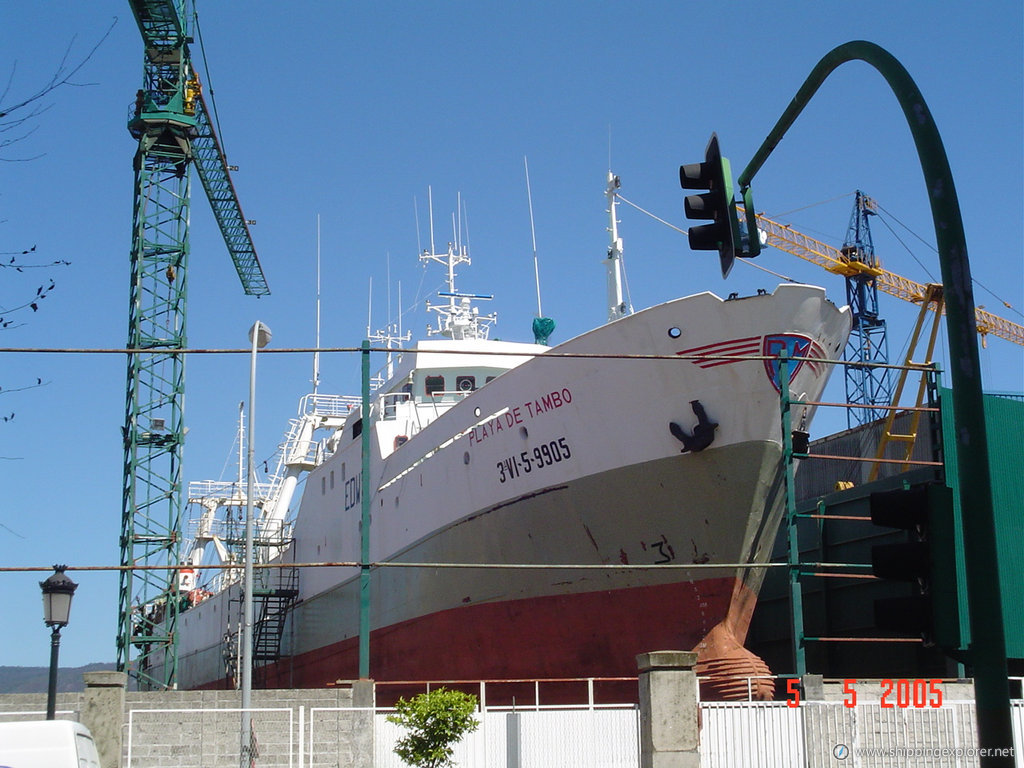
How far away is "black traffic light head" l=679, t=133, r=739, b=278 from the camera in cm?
844

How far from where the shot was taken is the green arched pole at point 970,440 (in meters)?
6.21

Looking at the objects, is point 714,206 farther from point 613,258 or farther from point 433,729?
point 613,258

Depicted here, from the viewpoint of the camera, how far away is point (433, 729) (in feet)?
42.5

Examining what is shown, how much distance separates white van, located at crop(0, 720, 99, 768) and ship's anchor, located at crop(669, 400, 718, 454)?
1332 centimetres

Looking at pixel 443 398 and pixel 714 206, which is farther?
pixel 443 398

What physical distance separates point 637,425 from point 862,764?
784cm

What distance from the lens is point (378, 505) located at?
1077 inches

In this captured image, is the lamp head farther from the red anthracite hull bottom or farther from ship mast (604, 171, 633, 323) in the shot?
ship mast (604, 171, 633, 323)

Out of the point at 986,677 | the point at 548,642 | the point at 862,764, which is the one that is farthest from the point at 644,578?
the point at 986,677

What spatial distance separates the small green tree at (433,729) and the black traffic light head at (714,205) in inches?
269
